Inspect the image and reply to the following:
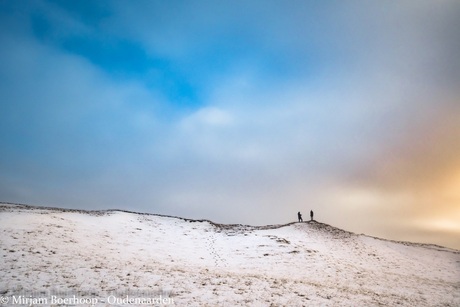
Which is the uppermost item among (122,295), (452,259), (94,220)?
(94,220)

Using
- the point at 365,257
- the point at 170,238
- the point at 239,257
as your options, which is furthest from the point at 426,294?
the point at 170,238

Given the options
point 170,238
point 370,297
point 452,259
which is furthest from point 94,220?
point 452,259

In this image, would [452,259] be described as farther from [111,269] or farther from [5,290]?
[5,290]

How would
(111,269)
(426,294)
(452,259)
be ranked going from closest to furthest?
(111,269), (426,294), (452,259)

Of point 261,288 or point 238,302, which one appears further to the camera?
point 261,288

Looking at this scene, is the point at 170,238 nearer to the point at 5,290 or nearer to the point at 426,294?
the point at 5,290

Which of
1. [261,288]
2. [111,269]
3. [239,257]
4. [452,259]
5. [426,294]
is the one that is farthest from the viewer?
[452,259]

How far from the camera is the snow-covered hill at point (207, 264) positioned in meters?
13.2

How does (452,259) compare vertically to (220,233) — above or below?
below

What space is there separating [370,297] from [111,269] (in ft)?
52.6

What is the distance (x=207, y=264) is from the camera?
2239cm

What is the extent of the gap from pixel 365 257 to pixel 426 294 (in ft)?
33.8

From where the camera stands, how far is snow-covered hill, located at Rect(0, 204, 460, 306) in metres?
13.2

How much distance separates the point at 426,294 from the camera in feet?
61.9
